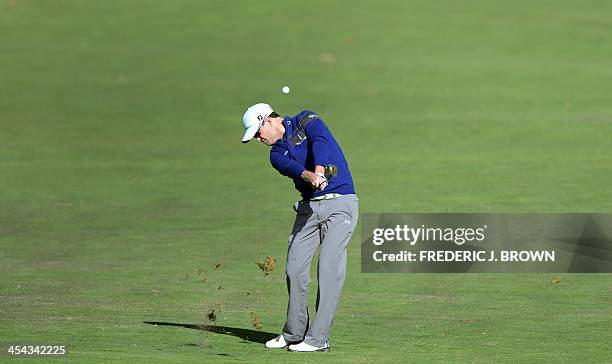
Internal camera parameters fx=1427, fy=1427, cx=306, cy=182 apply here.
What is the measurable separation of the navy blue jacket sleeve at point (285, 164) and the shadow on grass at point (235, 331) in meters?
1.69

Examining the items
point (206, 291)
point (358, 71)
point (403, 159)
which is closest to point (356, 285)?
point (206, 291)

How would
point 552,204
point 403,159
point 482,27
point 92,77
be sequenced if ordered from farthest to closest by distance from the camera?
1. point 482,27
2. point 92,77
3. point 403,159
4. point 552,204

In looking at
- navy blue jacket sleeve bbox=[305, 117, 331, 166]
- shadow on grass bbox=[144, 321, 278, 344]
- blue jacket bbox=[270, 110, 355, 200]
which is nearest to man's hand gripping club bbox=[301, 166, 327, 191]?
navy blue jacket sleeve bbox=[305, 117, 331, 166]

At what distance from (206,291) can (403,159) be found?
14.8m

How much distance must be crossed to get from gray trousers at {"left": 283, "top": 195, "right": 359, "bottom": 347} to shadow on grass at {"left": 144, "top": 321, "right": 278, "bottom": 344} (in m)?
0.67

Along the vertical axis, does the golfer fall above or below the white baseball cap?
below

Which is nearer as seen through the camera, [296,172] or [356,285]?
[296,172]

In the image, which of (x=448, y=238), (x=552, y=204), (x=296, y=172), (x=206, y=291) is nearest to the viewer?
(x=296, y=172)

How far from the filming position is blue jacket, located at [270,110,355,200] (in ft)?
39.1

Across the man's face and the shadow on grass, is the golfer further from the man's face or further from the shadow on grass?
the shadow on grass

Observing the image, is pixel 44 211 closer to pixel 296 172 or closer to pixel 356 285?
pixel 356 285

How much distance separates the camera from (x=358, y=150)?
106 ft

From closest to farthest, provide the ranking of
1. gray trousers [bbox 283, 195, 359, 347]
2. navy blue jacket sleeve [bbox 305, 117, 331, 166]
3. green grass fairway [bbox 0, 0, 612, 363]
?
navy blue jacket sleeve [bbox 305, 117, 331, 166], gray trousers [bbox 283, 195, 359, 347], green grass fairway [bbox 0, 0, 612, 363]

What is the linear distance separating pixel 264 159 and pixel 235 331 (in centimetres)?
1772
